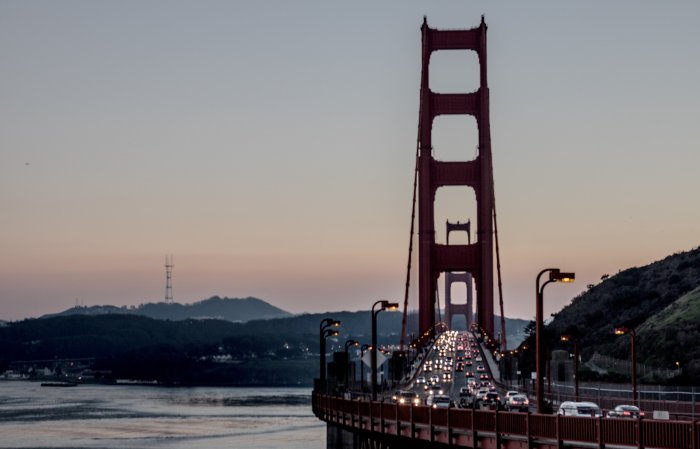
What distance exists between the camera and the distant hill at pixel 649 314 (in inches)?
4462

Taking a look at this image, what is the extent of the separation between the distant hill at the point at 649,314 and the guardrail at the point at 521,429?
58.8 meters

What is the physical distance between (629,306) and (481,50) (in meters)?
53.1

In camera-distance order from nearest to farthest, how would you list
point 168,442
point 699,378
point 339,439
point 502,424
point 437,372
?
point 502,424 → point 339,439 → point 699,378 → point 437,372 → point 168,442

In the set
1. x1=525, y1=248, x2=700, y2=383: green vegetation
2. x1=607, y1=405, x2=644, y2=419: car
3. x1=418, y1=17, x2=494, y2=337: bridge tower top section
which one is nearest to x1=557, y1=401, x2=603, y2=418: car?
x1=607, y1=405, x2=644, y2=419: car

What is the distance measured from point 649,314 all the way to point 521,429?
133 m

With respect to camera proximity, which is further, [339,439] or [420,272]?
[420,272]

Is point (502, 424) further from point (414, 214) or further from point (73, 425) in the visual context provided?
point (73, 425)

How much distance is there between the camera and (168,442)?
155 meters

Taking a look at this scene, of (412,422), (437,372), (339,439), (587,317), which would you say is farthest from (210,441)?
(412,422)

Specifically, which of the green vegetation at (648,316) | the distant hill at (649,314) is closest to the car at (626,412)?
the green vegetation at (648,316)

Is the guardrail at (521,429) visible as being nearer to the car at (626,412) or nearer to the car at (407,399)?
the car at (626,412)

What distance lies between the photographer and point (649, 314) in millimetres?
160875

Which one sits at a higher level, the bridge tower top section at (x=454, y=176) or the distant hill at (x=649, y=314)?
the bridge tower top section at (x=454, y=176)

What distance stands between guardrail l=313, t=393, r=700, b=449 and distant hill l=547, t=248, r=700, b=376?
58.8 metres
